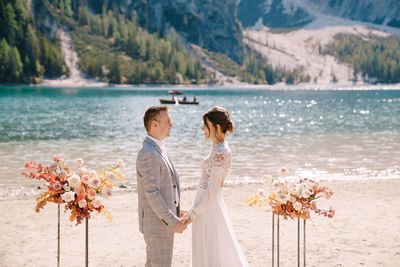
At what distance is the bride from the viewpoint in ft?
18.9

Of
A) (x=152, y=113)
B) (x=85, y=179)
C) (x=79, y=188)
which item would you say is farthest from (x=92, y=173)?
(x=152, y=113)

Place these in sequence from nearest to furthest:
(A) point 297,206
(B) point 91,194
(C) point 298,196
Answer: (B) point 91,194
(A) point 297,206
(C) point 298,196

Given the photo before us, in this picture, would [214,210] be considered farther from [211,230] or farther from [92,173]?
[92,173]

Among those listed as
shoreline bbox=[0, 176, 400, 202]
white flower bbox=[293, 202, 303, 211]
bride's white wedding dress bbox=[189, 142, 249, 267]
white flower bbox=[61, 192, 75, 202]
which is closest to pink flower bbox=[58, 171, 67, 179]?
white flower bbox=[61, 192, 75, 202]

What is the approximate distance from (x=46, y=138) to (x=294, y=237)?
29.1 meters

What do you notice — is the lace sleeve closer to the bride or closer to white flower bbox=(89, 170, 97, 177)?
the bride

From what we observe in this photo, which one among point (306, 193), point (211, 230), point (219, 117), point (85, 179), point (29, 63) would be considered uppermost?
point (29, 63)

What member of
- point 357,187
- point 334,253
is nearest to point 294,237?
point 334,253

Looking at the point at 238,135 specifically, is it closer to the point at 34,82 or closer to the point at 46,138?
the point at 46,138

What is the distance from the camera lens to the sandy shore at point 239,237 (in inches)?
355

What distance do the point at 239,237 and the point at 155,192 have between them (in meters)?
5.60

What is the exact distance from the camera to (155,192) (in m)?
5.35

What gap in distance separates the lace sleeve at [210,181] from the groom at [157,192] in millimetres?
355

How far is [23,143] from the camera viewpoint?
31828mm
